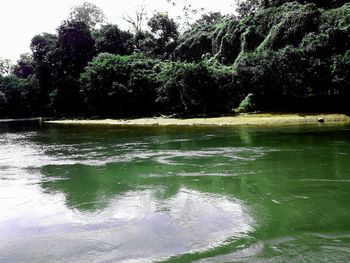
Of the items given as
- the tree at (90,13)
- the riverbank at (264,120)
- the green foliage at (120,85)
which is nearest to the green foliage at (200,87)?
the riverbank at (264,120)

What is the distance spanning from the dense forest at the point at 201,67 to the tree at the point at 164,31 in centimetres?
14

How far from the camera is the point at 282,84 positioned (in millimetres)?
32094

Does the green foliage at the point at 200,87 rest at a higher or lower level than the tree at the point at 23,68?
lower

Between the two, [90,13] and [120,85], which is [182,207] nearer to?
[120,85]

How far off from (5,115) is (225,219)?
7034cm

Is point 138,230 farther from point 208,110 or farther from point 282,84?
point 208,110

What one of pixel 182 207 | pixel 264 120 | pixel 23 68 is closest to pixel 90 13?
pixel 23 68

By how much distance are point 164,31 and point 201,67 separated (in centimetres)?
2342

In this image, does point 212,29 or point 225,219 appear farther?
point 212,29

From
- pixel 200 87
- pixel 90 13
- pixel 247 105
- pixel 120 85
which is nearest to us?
pixel 247 105

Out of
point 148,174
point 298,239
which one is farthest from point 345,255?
point 148,174

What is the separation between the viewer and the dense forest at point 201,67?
31453 mm

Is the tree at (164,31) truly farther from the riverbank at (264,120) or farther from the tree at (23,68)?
the tree at (23,68)

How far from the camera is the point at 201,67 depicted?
35.2m
